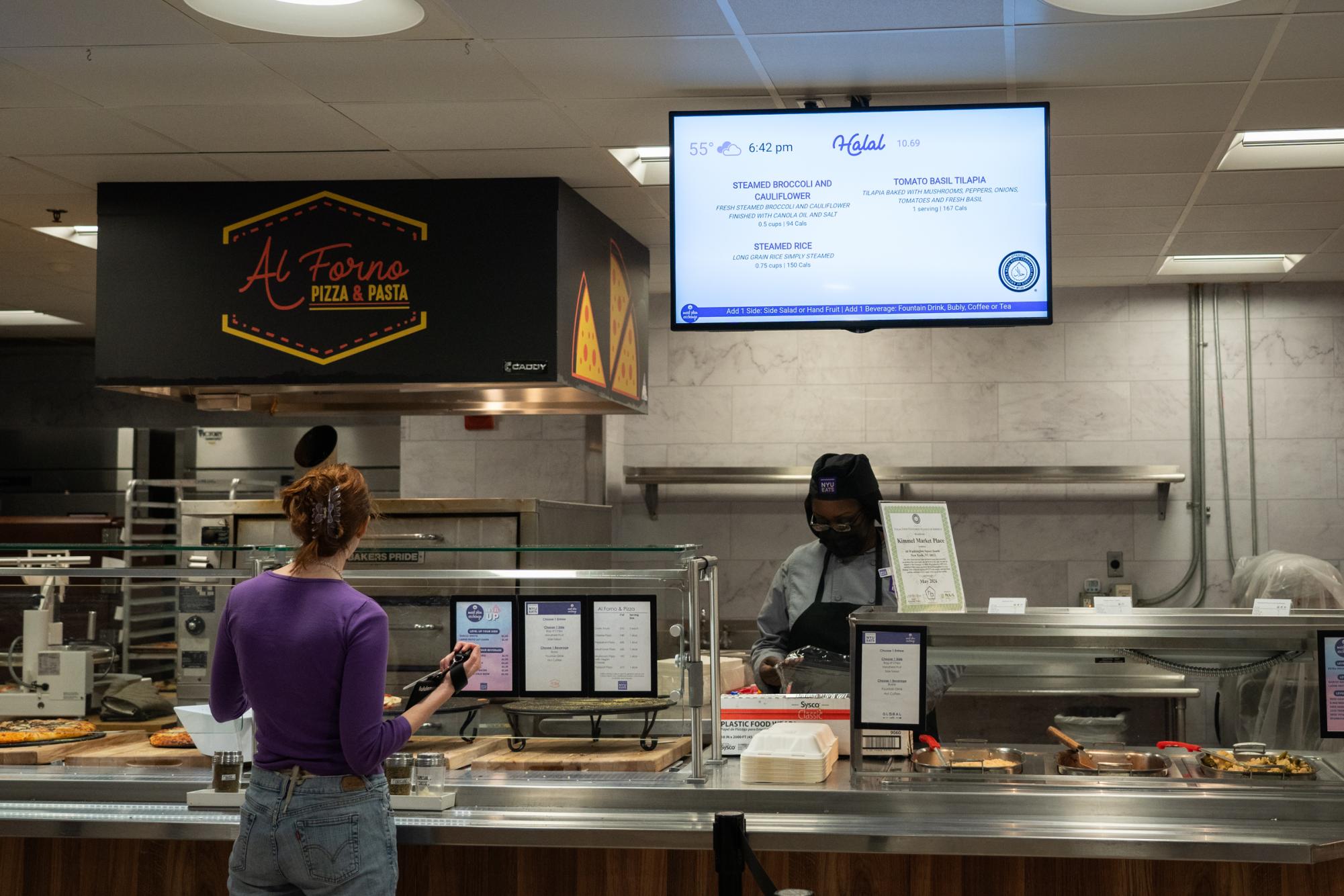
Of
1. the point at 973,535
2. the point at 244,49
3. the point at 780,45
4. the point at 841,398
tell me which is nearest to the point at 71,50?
the point at 244,49

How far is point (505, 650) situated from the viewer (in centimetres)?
305

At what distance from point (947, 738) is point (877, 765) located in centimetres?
55

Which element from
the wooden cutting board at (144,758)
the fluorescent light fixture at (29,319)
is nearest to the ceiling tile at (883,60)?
the wooden cutting board at (144,758)

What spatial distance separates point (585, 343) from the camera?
4895 millimetres

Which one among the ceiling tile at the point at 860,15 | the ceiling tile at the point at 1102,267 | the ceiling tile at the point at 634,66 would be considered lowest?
the ceiling tile at the point at 1102,267

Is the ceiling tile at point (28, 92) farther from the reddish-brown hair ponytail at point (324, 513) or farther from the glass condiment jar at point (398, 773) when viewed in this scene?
the glass condiment jar at point (398, 773)

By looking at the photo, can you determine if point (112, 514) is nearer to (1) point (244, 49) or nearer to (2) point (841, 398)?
(2) point (841, 398)

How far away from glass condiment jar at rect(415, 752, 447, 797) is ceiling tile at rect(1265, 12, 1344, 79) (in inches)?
106

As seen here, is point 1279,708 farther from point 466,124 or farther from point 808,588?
point 466,124

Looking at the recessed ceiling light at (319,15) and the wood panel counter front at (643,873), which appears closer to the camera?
the wood panel counter front at (643,873)

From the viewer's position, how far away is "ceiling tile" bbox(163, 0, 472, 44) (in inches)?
127

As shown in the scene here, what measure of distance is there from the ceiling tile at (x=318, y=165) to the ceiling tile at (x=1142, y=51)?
211 centimetres

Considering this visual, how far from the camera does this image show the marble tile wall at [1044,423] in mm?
6387

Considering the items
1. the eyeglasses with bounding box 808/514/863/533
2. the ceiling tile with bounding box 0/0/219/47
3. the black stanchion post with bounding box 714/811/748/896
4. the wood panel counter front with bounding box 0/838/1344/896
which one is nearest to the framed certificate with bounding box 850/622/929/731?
the wood panel counter front with bounding box 0/838/1344/896
